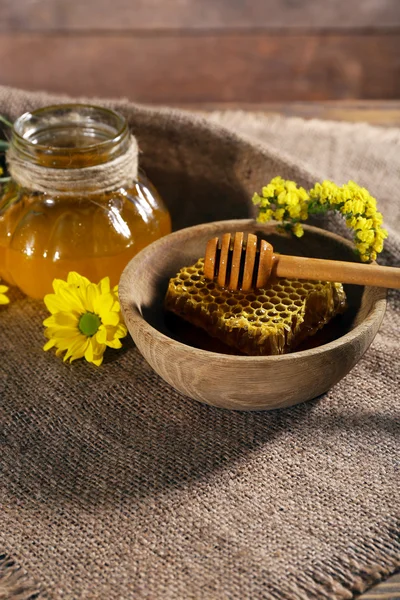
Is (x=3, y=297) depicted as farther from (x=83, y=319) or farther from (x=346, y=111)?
(x=346, y=111)

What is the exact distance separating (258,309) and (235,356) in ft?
0.30

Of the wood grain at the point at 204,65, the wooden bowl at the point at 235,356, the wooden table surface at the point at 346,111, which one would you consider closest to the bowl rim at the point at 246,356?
the wooden bowl at the point at 235,356

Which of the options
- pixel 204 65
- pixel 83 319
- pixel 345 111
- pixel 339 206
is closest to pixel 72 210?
pixel 83 319

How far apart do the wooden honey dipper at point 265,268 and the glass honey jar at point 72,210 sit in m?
0.11

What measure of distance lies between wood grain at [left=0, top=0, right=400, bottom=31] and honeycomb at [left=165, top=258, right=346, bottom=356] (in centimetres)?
124

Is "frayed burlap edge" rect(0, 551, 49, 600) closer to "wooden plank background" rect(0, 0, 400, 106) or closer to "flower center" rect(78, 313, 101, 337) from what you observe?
"flower center" rect(78, 313, 101, 337)

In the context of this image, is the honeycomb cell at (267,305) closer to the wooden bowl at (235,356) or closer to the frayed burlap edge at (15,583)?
the wooden bowl at (235,356)

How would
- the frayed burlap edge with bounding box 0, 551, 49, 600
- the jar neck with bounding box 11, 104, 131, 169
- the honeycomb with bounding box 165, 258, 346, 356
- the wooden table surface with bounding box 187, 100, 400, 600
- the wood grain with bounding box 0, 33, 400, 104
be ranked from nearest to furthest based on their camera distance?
the frayed burlap edge with bounding box 0, 551, 49, 600 < the honeycomb with bounding box 165, 258, 346, 356 < the jar neck with bounding box 11, 104, 131, 169 < the wooden table surface with bounding box 187, 100, 400, 600 < the wood grain with bounding box 0, 33, 400, 104

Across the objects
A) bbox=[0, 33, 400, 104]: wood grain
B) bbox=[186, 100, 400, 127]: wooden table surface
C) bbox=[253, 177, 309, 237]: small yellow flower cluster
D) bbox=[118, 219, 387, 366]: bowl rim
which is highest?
bbox=[253, 177, 309, 237]: small yellow flower cluster

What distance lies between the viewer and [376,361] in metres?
0.64

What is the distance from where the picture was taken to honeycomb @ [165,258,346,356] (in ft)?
1.86

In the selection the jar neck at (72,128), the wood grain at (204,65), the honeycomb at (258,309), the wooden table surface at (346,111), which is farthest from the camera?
the wood grain at (204,65)

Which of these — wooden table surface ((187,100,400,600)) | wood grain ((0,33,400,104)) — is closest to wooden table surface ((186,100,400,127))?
wooden table surface ((187,100,400,600))

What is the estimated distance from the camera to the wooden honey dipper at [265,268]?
0.58 m
